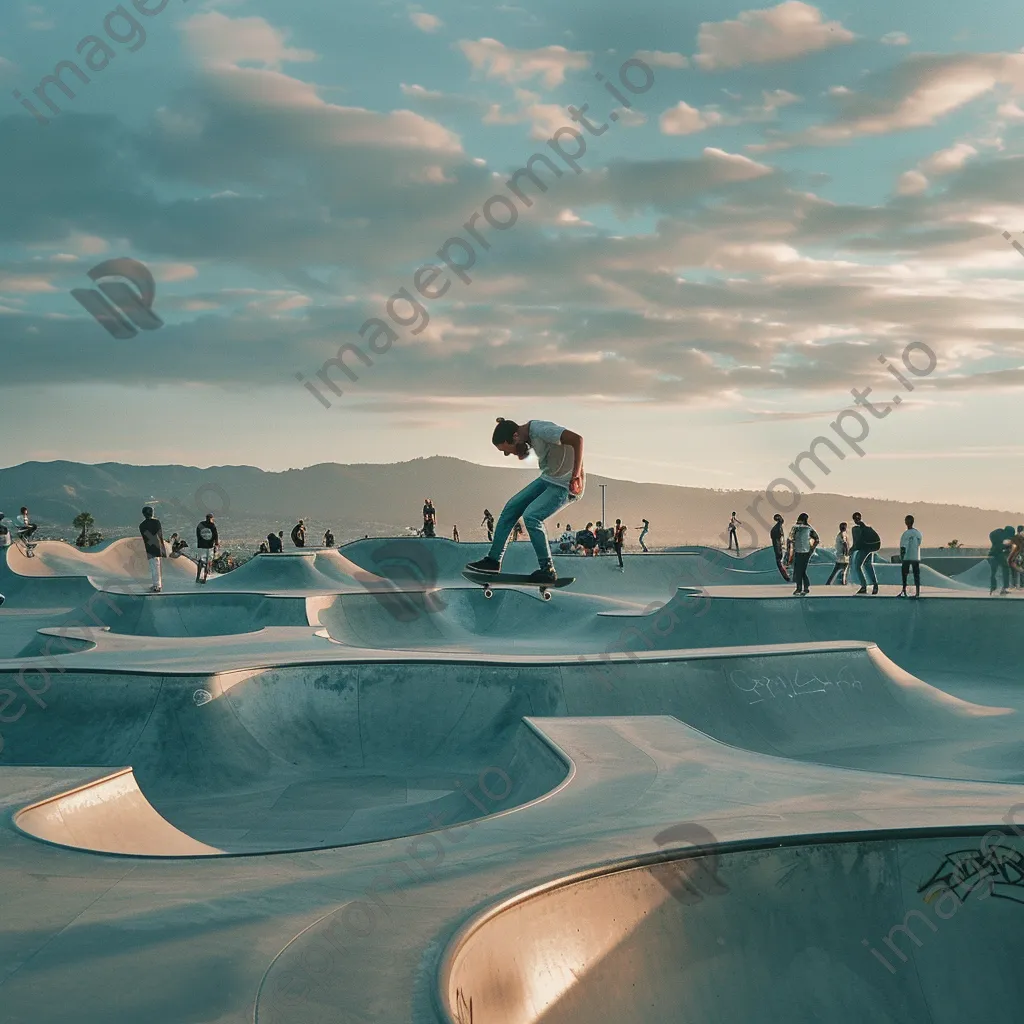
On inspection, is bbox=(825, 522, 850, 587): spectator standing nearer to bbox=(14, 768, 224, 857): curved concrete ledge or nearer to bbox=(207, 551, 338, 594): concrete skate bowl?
bbox=(207, 551, 338, 594): concrete skate bowl

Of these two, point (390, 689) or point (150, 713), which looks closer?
point (150, 713)

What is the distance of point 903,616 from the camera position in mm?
19594

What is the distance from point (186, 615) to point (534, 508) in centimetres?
1579

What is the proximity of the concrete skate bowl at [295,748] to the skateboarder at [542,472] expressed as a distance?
6.94 ft

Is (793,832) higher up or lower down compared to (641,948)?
higher up

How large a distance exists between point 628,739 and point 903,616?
12.5m

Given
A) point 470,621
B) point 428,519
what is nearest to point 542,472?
point 470,621

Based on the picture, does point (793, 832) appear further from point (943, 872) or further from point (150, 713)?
point (150, 713)

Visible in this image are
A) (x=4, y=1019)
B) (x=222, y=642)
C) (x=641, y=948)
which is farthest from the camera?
(x=222, y=642)

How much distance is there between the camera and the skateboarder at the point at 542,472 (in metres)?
8.31

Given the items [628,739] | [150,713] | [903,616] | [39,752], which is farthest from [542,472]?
[903,616]

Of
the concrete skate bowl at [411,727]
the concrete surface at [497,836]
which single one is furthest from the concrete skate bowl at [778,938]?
the concrete skate bowl at [411,727]

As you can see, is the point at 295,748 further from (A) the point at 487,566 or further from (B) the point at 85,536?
(B) the point at 85,536

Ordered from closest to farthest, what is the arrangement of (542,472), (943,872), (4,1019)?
(4,1019) → (943,872) → (542,472)
